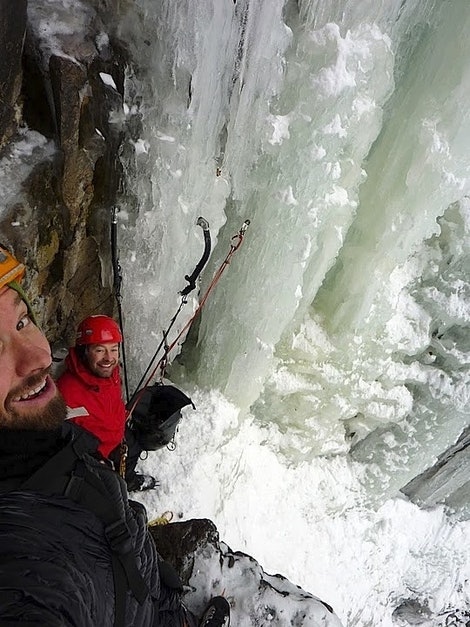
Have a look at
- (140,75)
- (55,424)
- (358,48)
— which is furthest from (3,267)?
(358,48)

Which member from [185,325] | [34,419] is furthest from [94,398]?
[185,325]

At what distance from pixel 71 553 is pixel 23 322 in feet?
2.55

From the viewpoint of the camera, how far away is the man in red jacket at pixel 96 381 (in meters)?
2.54

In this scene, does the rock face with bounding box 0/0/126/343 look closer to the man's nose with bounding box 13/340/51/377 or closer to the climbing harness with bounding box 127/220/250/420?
the climbing harness with bounding box 127/220/250/420

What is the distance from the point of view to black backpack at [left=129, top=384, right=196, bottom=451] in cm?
335

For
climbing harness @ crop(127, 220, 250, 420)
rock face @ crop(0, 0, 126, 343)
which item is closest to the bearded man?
rock face @ crop(0, 0, 126, 343)

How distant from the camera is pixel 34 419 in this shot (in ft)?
4.99

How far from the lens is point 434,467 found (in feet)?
21.6

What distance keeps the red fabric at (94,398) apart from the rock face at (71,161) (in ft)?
1.81

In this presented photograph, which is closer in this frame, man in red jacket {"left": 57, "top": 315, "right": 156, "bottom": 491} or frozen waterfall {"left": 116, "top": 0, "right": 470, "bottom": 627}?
man in red jacket {"left": 57, "top": 315, "right": 156, "bottom": 491}

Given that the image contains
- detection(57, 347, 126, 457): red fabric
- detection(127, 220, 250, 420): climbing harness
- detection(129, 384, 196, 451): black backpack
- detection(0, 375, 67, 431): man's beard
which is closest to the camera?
detection(0, 375, 67, 431): man's beard

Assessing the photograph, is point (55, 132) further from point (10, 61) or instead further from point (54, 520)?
point (54, 520)

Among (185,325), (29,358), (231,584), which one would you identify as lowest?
(231,584)

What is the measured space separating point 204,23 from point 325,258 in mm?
1920
